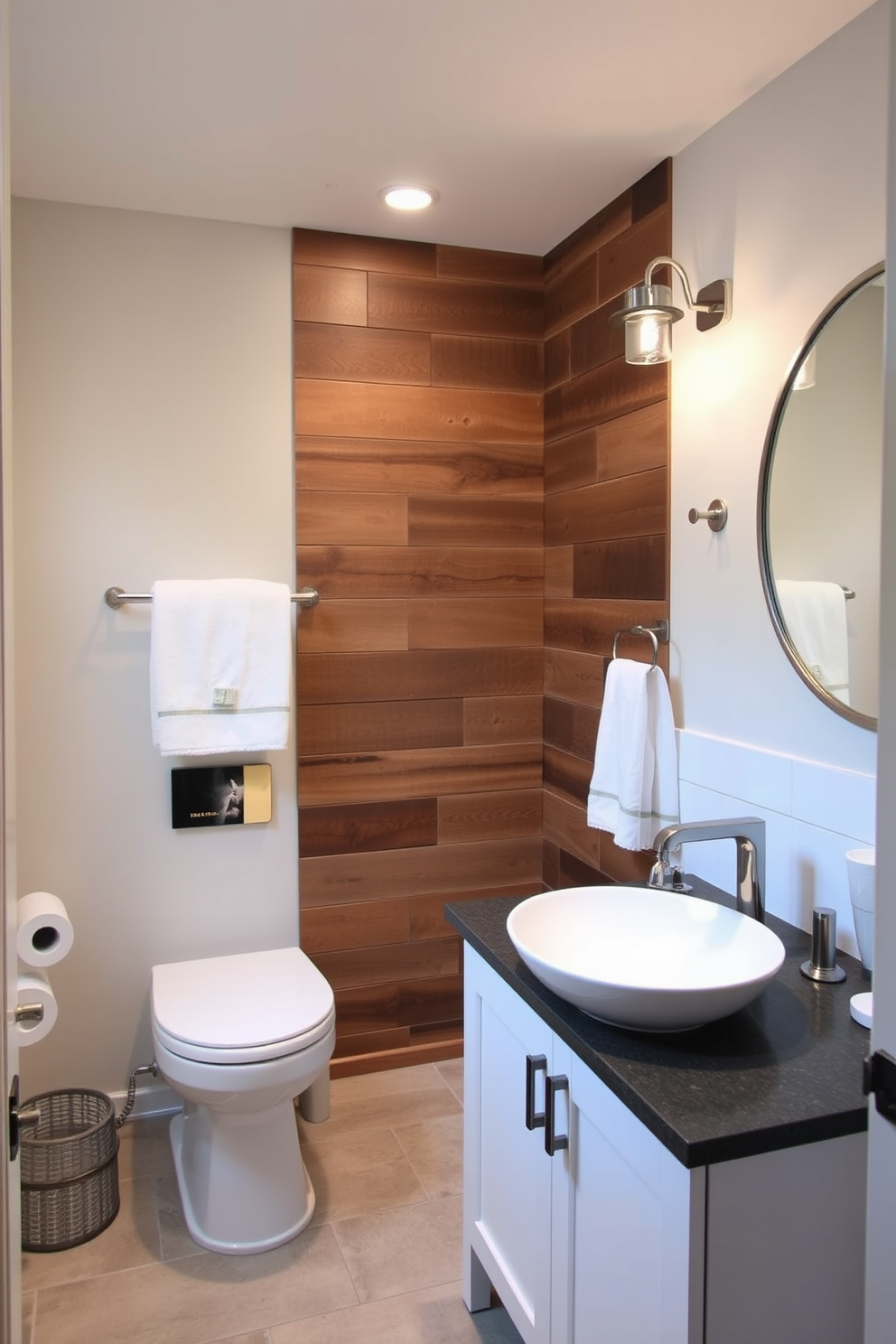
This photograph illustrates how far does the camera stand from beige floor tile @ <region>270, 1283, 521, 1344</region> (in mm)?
1776

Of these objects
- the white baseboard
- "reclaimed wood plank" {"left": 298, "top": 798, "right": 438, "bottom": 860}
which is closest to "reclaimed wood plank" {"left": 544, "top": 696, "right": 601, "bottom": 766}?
"reclaimed wood plank" {"left": 298, "top": 798, "right": 438, "bottom": 860}

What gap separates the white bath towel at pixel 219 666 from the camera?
2.35 meters

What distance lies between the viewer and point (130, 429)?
2.45 m

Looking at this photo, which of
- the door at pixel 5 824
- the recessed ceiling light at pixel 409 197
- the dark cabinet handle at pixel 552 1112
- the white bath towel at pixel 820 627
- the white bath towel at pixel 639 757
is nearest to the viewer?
the door at pixel 5 824

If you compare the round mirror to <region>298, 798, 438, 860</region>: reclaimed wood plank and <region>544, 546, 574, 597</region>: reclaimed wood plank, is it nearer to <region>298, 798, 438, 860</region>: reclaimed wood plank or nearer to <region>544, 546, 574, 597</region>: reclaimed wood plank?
<region>544, 546, 574, 597</region>: reclaimed wood plank

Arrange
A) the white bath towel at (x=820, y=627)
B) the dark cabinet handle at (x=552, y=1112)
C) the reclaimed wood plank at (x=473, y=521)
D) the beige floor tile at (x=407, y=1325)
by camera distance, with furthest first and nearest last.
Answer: the reclaimed wood plank at (x=473, y=521), the beige floor tile at (x=407, y=1325), the white bath towel at (x=820, y=627), the dark cabinet handle at (x=552, y=1112)

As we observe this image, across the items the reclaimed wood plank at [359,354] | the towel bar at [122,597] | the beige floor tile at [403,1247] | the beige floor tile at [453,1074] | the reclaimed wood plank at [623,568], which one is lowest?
the beige floor tile at [403,1247]

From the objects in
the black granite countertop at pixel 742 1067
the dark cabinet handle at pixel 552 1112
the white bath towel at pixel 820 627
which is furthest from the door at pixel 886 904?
the white bath towel at pixel 820 627

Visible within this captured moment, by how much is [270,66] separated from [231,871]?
186 cm

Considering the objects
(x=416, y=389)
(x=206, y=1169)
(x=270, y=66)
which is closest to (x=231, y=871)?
(x=206, y=1169)

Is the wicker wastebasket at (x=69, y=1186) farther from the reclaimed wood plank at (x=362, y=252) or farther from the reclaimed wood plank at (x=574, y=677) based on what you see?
the reclaimed wood plank at (x=362, y=252)

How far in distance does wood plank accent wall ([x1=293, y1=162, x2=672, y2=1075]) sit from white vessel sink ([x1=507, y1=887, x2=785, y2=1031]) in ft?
2.48

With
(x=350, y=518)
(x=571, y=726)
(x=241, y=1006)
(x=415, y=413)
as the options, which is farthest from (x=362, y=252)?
(x=241, y=1006)

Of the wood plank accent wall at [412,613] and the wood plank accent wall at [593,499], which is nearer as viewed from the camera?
the wood plank accent wall at [593,499]
